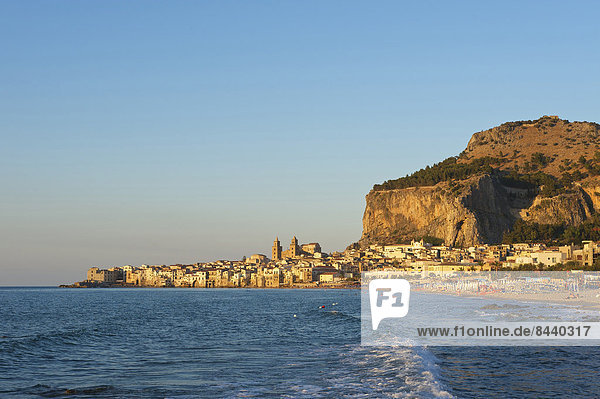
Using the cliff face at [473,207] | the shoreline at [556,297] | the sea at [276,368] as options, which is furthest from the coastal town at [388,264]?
the sea at [276,368]

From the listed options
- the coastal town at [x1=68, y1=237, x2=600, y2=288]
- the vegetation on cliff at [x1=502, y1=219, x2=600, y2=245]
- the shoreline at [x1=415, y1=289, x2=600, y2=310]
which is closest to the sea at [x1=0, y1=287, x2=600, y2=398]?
the shoreline at [x1=415, y1=289, x2=600, y2=310]

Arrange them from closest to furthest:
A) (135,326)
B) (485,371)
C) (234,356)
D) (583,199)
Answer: (485,371) → (234,356) → (135,326) → (583,199)

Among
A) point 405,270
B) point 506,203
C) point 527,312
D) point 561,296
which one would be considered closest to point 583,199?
point 506,203

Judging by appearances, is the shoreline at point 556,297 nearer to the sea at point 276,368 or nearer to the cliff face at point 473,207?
the sea at point 276,368

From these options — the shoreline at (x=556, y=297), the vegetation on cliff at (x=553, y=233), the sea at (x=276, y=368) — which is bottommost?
the shoreline at (x=556, y=297)

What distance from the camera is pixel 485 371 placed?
20891 millimetres

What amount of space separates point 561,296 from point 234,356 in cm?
5151

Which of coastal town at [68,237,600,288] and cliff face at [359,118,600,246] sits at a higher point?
cliff face at [359,118,600,246]

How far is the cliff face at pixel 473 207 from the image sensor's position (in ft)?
487

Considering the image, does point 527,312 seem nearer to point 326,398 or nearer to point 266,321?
point 266,321

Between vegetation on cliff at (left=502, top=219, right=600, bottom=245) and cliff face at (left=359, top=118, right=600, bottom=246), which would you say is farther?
cliff face at (left=359, top=118, right=600, bottom=246)

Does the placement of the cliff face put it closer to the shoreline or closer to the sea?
the shoreline

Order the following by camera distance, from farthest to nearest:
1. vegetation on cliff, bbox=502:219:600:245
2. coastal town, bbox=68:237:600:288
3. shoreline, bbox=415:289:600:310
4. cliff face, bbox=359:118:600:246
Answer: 1. cliff face, bbox=359:118:600:246
2. vegetation on cliff, bbox=502:219:600:245
3. coastal town, bbox=68:237:600:288
4. shoreline, bbox=415:289:600:310

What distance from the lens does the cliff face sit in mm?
148500
